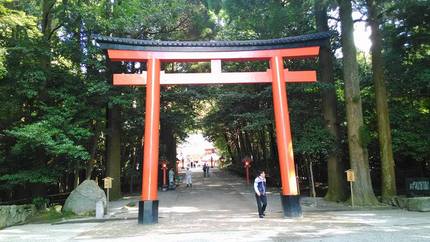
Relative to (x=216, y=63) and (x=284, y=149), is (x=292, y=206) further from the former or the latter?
(x=216, y=63)

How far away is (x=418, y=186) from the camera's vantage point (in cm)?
1401

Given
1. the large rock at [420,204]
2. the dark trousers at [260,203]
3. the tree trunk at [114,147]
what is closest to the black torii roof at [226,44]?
the dark trousers at [260,203]

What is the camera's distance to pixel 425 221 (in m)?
10.3

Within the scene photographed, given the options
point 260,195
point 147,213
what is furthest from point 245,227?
point 147,213

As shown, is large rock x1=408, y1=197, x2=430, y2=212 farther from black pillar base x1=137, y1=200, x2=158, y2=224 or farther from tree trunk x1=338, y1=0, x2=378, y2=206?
black pillar base x1=137, y1=200, x2=158, y2=224

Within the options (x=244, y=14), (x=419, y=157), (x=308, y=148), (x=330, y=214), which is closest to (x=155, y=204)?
(x=330, y=214)

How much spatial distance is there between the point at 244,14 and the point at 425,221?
37.8ft

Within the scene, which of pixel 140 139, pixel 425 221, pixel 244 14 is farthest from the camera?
pixel 140 139

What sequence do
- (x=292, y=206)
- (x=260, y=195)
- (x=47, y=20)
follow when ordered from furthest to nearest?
1. (x=47, y=20)
2. (x=260, y=195)
3. (x=292, y=206)

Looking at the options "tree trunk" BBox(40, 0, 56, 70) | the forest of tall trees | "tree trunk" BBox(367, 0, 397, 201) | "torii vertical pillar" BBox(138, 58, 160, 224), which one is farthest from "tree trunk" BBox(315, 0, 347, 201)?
"tree trunk" BBox(40, 0, 56, 70)

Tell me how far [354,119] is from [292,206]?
526cm

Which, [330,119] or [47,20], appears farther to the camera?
[47,20]

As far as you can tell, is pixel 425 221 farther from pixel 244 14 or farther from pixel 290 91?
pixel 244 14

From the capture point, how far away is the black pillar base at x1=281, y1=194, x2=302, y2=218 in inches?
462
